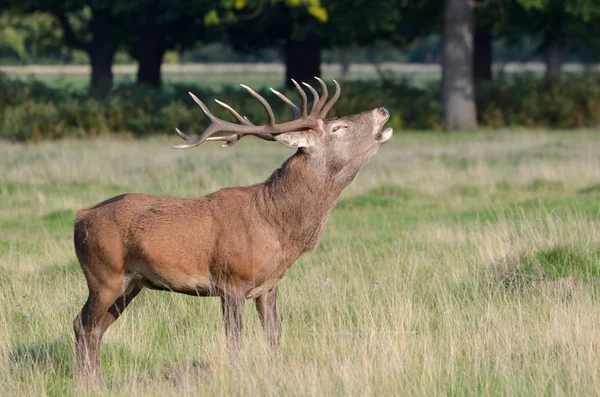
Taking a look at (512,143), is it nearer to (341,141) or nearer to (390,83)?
(390,83)

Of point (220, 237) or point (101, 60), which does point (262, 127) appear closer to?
point (220, 237)

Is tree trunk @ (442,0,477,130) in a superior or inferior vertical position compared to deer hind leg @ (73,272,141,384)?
inferior

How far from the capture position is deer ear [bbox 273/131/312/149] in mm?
8047

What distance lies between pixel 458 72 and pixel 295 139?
24395 mm

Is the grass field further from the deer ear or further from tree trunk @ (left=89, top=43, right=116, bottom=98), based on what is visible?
tree trunk @ (left=89, top=43, right=116, bottom=98)

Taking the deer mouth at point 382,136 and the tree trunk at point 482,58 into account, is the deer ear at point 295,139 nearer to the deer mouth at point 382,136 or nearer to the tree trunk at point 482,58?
the deer mouth at point 382,136

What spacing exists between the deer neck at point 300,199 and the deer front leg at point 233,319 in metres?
0.56

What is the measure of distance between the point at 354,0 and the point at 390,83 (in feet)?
8.56

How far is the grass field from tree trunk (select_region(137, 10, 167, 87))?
2095 cm

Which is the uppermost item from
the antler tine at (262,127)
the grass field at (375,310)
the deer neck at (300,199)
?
the antler tine at (262,127)

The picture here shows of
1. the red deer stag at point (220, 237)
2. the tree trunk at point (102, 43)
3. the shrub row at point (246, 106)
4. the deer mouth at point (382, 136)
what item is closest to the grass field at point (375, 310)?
the red deer stag at point (220, 237)

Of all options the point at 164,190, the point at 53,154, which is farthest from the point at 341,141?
the point at 53,154

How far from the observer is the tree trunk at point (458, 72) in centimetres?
3128

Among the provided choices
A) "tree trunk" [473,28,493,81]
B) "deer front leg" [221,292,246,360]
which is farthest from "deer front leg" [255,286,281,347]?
"tree trunk" [473,28,493,81]
